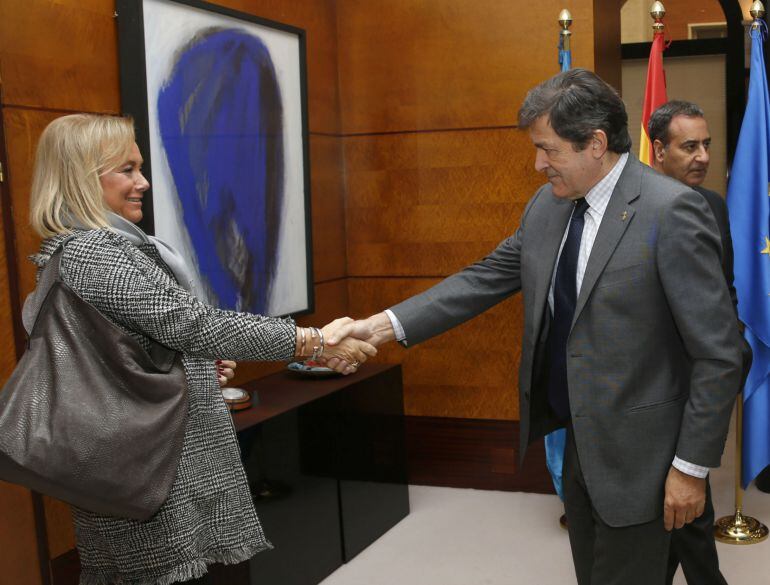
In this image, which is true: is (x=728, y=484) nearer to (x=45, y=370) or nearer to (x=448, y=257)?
(x=448, y=257)

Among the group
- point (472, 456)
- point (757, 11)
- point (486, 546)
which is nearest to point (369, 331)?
point (486, 546)

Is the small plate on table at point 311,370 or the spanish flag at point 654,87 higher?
the spanish flag at point 654,87

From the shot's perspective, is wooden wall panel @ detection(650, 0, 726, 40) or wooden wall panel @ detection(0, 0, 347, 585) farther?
wooden wall panel @ detection(650, 0, 726, 40)

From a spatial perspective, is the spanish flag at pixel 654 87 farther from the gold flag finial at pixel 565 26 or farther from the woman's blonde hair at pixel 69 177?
the woman's blonde hair at pixel 69 177

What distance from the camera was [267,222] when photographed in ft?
13.1

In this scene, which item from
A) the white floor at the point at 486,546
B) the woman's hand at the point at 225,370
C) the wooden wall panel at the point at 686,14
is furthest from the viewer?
the wooden wall panel at the point at 686,14

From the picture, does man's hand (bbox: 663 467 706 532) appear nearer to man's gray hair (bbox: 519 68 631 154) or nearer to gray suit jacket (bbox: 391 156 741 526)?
gray suit jacket (bbox: 391 156 741 526)

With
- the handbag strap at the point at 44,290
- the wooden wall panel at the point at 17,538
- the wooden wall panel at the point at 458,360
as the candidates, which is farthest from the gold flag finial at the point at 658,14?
the wooden wall panel at the point at 17,538

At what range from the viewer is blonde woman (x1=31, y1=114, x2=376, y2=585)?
6.31 feet

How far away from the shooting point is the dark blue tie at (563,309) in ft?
7.10

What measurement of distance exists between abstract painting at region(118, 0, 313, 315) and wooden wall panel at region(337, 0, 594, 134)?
0.56 m

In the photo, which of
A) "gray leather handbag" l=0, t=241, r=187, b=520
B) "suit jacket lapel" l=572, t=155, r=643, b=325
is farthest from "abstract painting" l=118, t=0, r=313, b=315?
"suit jacket lapel" l=572, t=155, r=643, b=325

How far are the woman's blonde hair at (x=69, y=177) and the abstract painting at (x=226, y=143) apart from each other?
1.14 m

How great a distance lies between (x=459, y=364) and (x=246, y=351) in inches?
105
